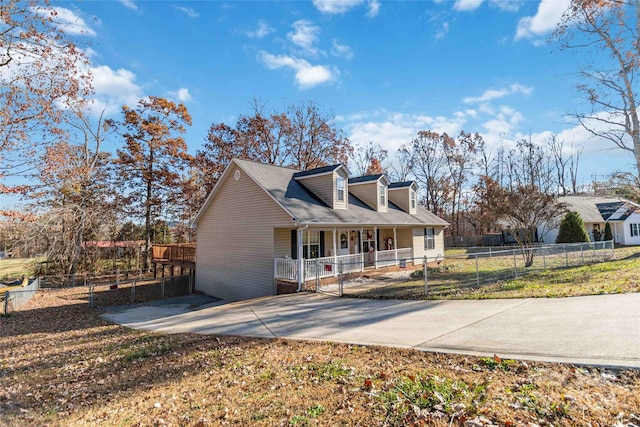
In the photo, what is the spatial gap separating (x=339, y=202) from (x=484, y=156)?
3578 centimetres

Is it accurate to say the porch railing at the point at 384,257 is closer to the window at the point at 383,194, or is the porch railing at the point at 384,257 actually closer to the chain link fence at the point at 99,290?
the window at the point at 383,194

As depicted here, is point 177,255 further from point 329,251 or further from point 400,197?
point 400,197

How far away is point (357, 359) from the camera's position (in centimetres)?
552

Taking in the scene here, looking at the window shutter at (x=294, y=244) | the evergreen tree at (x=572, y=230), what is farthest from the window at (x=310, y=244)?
the evergreen tree at (x=572, y=230)

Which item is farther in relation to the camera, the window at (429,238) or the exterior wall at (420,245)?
the window at (429,238)

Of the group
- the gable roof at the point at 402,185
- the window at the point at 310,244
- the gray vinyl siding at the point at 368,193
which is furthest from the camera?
the gable roof at the point at 402,185

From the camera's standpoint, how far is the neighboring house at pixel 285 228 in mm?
15203

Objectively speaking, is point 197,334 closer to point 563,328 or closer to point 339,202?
point 563,328

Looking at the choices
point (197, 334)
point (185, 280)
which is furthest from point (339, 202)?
point (185, 280)

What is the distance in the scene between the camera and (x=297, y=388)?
4648 millimetres

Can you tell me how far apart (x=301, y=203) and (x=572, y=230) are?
2650cm

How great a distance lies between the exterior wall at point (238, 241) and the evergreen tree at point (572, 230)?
27574mm

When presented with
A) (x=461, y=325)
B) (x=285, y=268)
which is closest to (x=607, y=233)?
(x=285, y=268)

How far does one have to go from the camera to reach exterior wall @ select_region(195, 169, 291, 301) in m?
15.9
